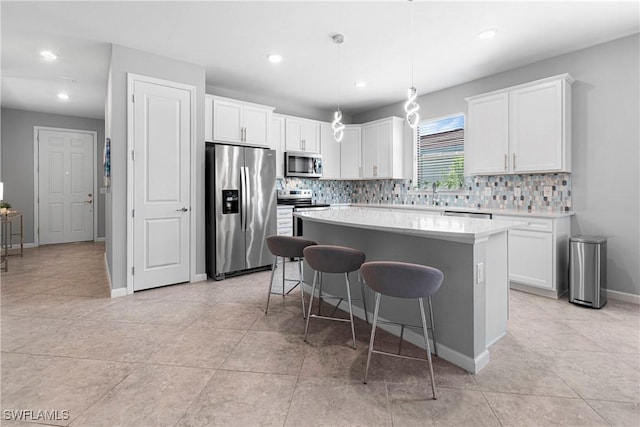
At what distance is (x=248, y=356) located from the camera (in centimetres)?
224

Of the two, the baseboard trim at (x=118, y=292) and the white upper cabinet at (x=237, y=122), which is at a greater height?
the white upper cabinet at (x=237, y=122)

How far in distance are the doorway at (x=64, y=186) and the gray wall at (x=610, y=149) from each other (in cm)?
854

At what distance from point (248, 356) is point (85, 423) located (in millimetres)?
925

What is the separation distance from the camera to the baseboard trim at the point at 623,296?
3.30 meters

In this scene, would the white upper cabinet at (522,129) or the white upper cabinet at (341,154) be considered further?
the white upper cabinet at (341,154)

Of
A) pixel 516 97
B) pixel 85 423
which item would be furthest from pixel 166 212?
pixel 516 97

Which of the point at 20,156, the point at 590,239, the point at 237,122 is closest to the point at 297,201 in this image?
the point at 237,122

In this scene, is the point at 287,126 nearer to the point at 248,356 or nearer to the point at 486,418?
the point at 248,356

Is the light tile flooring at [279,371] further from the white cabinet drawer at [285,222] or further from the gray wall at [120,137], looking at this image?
the white cabinet drawer at [285,222]

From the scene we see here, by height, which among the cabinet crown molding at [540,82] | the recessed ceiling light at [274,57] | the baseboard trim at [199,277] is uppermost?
the recessed ceiling light at [274,57]

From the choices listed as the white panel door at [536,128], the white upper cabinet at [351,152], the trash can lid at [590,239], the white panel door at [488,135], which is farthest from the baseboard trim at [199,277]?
the trash can lid at [590,239]

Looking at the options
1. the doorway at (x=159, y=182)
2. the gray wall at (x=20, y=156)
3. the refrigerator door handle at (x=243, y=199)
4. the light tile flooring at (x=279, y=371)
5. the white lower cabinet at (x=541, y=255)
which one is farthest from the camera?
the gray wall at (x=20, y=156)

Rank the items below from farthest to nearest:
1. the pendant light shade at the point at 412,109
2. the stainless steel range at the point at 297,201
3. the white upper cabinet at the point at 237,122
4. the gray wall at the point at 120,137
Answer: the stainless steel range at the point at 297,201, the white upper cabinet at the point at 237,122, the gray wall at the point at 120,137, the pendant light shade at the point at 412,109

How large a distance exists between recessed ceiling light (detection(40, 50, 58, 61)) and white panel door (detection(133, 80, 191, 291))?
115cm
